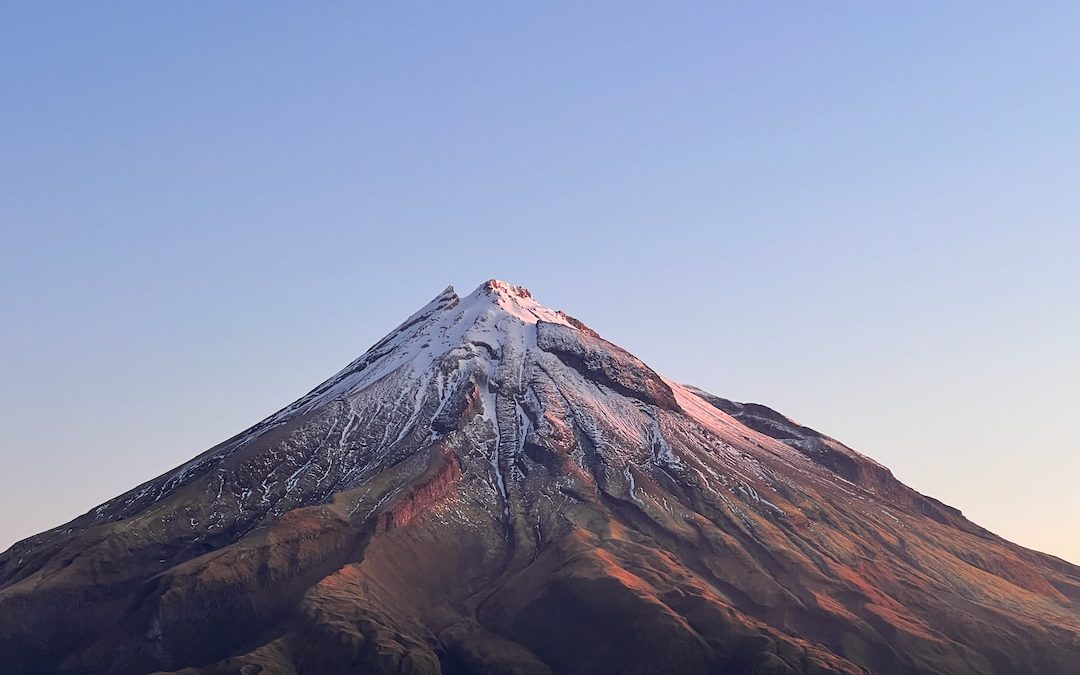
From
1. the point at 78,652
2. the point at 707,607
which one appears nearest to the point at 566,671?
the point at 707,607

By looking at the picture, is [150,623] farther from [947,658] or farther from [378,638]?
[947,658]

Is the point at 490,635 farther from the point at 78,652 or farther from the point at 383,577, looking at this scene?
the point at 78,652

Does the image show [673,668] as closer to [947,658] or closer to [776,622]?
[776,622]

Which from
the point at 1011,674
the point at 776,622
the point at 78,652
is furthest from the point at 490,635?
the point at 1011,674

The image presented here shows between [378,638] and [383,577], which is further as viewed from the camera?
[383,577]

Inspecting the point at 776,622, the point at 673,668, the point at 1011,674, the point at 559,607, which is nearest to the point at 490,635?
the point at 559,607

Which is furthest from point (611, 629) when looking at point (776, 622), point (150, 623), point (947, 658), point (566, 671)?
point (150, 623)

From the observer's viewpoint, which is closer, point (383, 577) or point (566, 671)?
point (566, 671)
